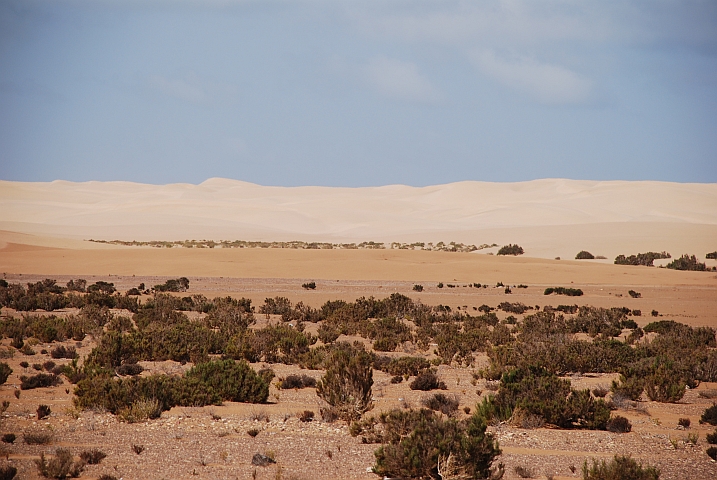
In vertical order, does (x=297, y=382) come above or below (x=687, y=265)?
below

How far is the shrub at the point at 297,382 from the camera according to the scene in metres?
11.6

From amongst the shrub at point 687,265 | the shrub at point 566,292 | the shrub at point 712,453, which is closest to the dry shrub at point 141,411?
the shrub at point 712,453

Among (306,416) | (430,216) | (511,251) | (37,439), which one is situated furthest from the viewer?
(430,216)

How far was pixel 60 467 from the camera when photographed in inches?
262

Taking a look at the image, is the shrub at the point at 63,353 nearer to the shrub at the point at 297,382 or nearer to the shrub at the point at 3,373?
the shrub at the point at 3,373

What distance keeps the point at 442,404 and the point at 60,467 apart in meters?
5.31

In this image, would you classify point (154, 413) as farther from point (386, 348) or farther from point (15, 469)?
point (386, 348)

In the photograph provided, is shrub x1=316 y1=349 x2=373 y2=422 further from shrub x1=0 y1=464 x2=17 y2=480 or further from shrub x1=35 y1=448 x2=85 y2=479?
shrub x1=0 y1=464 x2=17 y2=480

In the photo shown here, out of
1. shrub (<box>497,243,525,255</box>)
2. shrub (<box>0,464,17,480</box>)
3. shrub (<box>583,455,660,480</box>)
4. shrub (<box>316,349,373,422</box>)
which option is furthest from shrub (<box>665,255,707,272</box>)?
shrub (<box>0,464,17,480</box>)

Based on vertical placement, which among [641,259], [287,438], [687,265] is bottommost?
[287,438]

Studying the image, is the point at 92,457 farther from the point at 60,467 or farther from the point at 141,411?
the point at 141,411

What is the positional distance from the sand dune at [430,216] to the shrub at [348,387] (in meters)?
54.6

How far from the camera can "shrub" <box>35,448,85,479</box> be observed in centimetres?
663

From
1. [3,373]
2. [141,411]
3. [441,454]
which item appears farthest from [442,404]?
[3,373]
